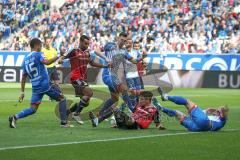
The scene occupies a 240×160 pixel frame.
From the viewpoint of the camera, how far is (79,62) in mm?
17797

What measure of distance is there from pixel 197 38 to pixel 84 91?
22974 millimetres

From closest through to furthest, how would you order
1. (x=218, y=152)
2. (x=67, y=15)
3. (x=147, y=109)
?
(x=218, y=152) < (x=147, y=109) < (x=67, y=15)

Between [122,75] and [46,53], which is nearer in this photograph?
[122,75]

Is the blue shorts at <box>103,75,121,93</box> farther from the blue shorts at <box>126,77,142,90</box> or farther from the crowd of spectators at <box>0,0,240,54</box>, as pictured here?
the crowd of spectators at <box>0,0,240,54</box>

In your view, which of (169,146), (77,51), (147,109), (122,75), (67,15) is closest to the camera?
(169,146)

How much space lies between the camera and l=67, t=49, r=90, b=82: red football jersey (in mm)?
17656

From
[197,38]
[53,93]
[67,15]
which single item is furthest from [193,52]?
[53,93]

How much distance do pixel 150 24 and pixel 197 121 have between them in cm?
2799

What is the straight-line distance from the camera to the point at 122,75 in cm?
1961

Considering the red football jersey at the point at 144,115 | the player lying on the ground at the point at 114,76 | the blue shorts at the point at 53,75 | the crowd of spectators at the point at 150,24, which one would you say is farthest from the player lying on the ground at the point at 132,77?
the crowd of spectators at the point at 150,24

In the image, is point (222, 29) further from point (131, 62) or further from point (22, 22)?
point (131, 62)

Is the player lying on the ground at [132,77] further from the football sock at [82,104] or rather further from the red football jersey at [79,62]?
the red football jersey at [79,62]

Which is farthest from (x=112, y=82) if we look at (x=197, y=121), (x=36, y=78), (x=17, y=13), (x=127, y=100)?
(x=17, y=13)

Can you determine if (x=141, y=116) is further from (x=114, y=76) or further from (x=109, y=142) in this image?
(x=109, y=142)
